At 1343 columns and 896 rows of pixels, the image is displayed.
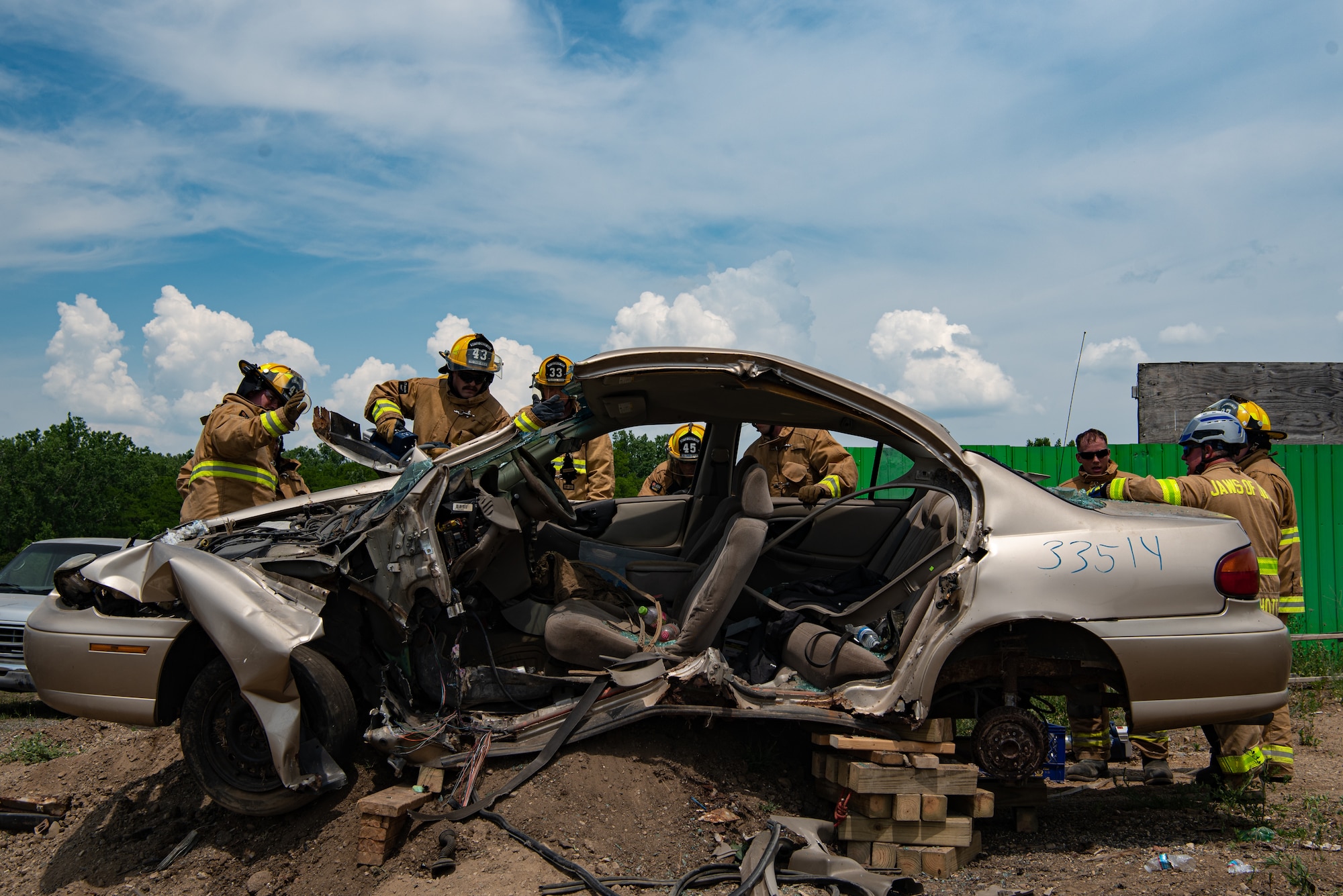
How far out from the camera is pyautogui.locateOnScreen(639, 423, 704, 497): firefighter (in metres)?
6.91

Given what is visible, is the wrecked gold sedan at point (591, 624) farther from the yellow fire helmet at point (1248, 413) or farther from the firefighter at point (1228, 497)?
the yellow fire helmet at point (1248, 413)

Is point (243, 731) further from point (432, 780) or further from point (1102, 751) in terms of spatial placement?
point (1102, 751)

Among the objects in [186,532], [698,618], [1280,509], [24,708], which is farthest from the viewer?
[24,708]

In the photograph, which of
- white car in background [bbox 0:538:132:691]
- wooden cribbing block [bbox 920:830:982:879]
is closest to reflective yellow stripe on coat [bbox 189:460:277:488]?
white car in background [bbox 0:538:132:691]

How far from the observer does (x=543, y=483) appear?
167 inches

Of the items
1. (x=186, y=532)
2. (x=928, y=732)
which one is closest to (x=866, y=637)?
(x=928, y=732)

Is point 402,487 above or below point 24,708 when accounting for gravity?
above

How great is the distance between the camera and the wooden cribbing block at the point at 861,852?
11.6 ft

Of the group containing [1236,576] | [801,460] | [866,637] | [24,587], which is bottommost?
[24,587]

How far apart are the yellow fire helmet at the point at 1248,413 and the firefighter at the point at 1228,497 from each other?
0.40 meters

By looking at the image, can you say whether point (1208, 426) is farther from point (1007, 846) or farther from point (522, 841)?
point (522, 841)

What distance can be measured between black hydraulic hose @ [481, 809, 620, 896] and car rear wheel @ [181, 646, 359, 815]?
2.27 feet

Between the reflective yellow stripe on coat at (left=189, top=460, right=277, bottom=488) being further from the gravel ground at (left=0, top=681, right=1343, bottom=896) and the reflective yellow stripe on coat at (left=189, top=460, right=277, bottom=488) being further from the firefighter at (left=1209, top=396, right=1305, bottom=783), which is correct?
the firefighter at (left=1209, top=396, right=1305, bottom=783)

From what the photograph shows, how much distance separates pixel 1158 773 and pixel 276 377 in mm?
5949
